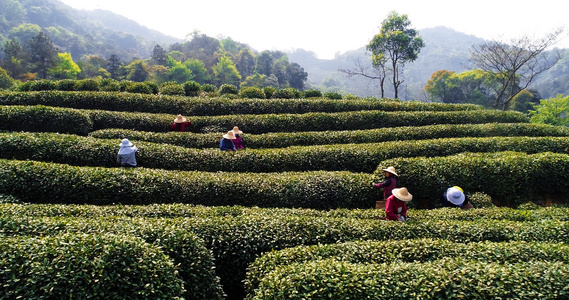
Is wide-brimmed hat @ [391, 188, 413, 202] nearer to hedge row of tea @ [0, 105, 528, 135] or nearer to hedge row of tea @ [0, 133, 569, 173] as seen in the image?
hedge row of tea @ [0, 133, 569, 173]

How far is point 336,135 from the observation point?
1573cm

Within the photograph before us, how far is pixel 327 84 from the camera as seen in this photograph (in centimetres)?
15975

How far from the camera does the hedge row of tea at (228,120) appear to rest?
13.4 metres

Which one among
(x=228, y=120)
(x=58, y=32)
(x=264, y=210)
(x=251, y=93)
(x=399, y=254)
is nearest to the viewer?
(x=399, y=254)

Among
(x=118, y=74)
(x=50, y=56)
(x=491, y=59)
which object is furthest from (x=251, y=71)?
(x=491, y=59)

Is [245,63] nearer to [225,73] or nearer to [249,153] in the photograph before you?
[225,73]

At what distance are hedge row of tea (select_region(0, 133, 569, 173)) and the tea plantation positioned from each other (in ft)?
0.18

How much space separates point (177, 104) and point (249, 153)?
7.92m

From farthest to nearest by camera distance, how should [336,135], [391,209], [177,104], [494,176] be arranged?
[177,104]
[336,135]
[494,176]
[391,209]

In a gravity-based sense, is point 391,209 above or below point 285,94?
below

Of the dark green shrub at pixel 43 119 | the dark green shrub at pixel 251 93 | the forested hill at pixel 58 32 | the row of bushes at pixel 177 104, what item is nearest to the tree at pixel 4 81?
the row of bushes at pixel 177 104

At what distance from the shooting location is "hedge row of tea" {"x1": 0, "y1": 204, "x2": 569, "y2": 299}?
6227 mm

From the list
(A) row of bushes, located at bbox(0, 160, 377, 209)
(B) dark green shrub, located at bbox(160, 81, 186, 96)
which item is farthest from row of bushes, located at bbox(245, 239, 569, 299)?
(B) dark green shrub, located at bbox(160, 81, 186, 96)

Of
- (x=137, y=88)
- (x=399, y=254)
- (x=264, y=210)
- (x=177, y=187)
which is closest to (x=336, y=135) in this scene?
(x=264, y=210)
